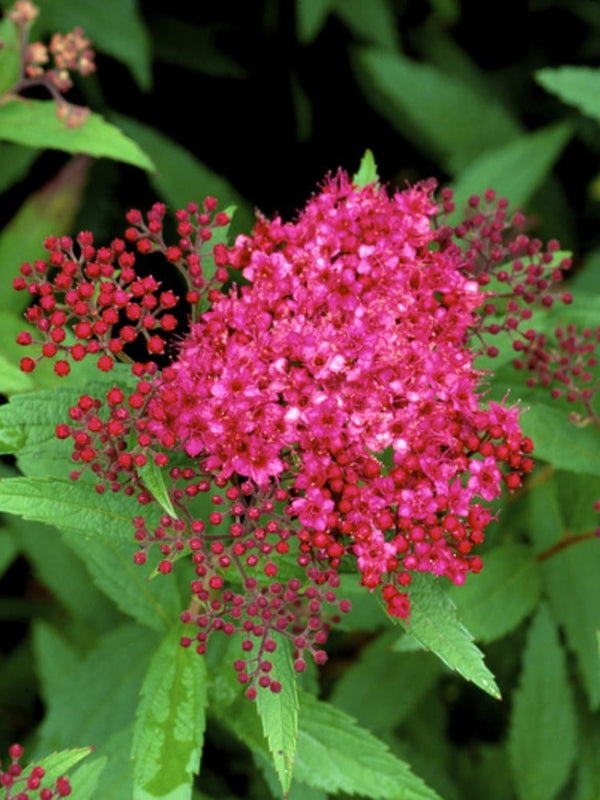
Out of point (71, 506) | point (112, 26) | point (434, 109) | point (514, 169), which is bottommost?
point (71, 506)

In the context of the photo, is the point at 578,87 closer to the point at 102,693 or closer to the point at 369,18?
the point at 369,18

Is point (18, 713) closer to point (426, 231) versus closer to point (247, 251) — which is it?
point (247, 251)

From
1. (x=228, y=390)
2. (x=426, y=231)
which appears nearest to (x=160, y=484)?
(x=228, y=390)

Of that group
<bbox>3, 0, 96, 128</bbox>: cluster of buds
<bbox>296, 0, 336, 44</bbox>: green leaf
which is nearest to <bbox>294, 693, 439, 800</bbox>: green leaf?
<bbox>3, 0, 96, 128</bbox>: cluster of buds

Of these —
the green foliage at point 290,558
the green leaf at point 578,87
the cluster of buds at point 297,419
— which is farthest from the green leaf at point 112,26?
the cluster of buds at point 297,419

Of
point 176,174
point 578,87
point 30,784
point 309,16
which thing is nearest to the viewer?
point 30,784

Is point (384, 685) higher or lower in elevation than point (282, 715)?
lower

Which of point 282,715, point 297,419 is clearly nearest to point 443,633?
point 282,715
